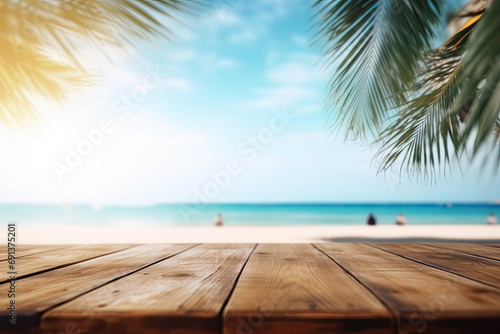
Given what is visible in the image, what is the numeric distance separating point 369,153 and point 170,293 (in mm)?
1546

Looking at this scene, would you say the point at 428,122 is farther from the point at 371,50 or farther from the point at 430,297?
the point at 430,297

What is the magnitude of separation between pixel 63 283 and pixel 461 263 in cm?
92

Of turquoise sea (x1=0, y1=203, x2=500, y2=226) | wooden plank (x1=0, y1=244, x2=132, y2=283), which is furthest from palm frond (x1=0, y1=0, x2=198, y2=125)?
turquoise sea (x1=0, y1=203, x2=500, y2=226)

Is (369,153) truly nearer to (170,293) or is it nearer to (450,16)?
(450,16)

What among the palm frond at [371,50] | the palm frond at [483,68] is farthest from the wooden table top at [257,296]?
the palm frond at [371,50]

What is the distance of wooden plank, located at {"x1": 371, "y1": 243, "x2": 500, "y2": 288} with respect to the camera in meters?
0.72

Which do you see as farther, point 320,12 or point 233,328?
point 320,12

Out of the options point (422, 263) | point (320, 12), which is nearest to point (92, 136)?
point (320, 12)

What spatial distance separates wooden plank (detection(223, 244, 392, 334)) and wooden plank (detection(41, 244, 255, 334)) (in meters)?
0.03

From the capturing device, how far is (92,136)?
90.7 inches

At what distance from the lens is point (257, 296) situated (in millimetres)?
560

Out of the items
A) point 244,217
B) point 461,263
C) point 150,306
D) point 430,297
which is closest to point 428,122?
point 461,263

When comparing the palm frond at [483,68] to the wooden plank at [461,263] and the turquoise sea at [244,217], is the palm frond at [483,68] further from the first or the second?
the turquoise sea at [244,217]

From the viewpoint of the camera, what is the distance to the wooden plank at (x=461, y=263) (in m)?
0.72
